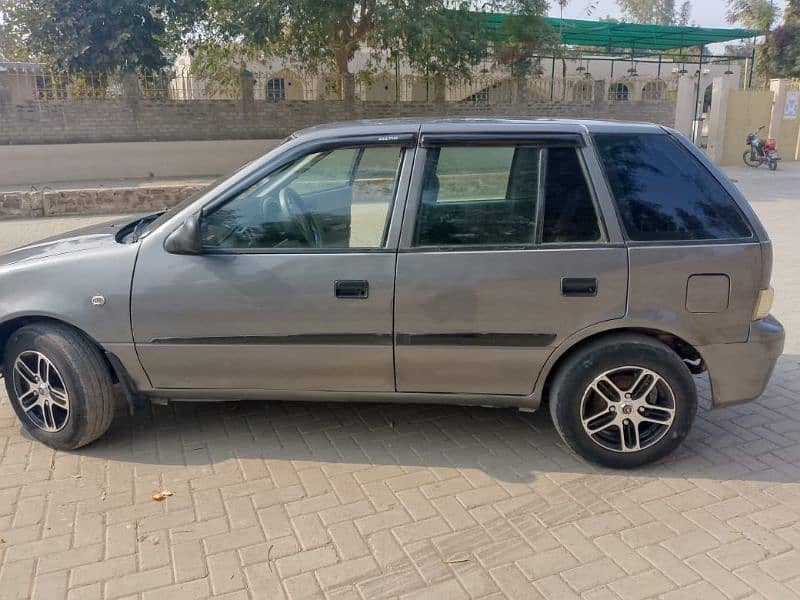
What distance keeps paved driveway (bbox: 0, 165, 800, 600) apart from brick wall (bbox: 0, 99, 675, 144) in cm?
1494

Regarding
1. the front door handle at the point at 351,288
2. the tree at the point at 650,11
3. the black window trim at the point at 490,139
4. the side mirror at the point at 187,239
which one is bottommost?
the front door handle at the point at 351,288

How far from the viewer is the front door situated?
137 inches

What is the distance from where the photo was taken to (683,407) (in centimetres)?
352

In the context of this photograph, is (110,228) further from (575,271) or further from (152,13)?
(152,13)

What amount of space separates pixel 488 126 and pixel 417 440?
182 centimetres

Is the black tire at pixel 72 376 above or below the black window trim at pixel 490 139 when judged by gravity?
below

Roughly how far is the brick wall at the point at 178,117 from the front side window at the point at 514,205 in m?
14.7

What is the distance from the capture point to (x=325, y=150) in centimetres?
365

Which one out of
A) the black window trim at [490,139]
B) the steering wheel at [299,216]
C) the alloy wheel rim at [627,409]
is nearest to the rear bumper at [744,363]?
the alloy wheel rim at [627,409]

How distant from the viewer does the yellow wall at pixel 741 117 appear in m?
21.4

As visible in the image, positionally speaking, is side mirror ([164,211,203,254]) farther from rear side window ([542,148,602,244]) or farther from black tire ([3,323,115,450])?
rear side window ([542,148,602,244])

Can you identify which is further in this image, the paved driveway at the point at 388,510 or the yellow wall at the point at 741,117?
the yellow wall at the point at 741,117

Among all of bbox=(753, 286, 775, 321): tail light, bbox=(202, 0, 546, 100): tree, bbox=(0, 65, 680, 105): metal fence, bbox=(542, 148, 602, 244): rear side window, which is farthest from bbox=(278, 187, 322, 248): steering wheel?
bbox=(0, 65, 680, 105): metal fence

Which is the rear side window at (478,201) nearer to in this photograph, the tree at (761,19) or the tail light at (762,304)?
the tail light at (762,304)
